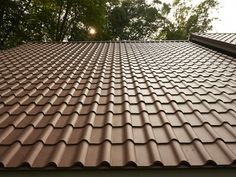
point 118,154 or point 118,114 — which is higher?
point 118,154

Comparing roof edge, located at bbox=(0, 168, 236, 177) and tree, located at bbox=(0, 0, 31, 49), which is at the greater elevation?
roof edge, located at bbox=(0, 168, 236, 177)

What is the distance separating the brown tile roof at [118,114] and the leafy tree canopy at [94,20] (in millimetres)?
18306

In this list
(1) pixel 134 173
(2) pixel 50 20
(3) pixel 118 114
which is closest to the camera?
(1) pixel 134 173

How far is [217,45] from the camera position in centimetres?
888

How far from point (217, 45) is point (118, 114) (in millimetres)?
5948

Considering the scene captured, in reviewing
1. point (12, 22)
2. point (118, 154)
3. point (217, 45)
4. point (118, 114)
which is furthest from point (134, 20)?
point (118, 154)

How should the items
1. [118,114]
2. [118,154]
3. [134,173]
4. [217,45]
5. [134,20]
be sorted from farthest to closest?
[134,20] < [217,45] < [118,114] < [118,154] < [134,173]

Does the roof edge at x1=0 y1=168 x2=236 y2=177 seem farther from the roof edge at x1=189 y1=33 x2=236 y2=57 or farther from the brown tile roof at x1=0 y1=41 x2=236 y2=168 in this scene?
the roof edge at x1=189 y1=33 x2=236 y2=57

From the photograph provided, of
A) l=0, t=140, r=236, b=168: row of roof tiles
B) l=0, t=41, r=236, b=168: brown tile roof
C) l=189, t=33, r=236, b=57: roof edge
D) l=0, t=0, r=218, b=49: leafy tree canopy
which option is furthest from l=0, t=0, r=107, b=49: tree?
l=0, t=140, r=236, b=168: row of roof tiles

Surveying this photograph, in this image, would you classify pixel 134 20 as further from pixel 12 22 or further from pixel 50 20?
pixel 12 22

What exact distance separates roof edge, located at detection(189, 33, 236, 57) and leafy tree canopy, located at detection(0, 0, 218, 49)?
55.0ft

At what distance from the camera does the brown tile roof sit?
9.48 feet

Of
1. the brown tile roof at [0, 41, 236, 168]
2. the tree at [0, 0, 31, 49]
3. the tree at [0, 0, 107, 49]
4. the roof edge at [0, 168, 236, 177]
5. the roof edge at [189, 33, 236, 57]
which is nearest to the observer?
the roof edge at [0, 168, 236, 177]

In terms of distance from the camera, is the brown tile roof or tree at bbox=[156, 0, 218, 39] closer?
the brown tile roof
